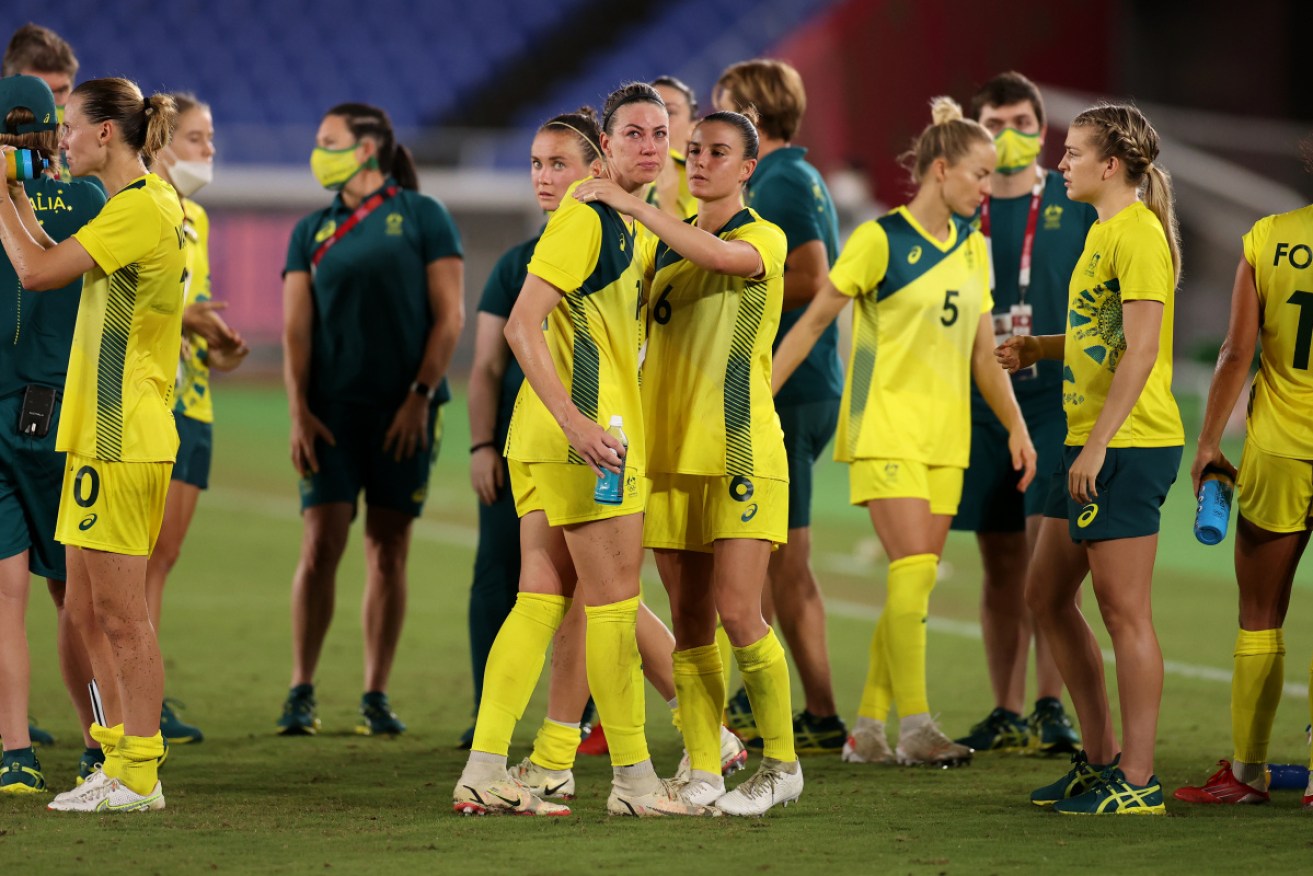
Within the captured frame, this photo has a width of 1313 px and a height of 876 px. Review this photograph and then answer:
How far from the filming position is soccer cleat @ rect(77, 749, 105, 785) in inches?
221

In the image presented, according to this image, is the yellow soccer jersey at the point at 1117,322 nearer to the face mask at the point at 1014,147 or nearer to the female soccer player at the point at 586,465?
the female soccer player at the point at 586,465

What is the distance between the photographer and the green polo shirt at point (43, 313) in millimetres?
5633

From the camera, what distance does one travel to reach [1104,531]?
5137mm

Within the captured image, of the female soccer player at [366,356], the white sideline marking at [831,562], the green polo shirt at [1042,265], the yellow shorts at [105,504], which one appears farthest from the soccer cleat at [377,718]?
the white sideline marking at [831,562]

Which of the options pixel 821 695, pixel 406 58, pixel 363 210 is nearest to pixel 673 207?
pixel 363 210

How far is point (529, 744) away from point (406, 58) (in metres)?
22.6

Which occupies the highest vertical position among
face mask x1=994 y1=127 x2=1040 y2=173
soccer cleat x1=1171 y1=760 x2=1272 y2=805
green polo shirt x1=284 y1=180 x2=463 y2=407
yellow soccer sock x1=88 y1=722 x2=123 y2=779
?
face mask x1=994 y1=127 x2=1040 y2=173

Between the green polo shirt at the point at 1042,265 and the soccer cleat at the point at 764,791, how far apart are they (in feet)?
6.75

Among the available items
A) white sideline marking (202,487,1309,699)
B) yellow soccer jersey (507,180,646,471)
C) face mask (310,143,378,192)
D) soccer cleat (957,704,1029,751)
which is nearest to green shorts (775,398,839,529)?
soccer cleat (957,704,1029,751)

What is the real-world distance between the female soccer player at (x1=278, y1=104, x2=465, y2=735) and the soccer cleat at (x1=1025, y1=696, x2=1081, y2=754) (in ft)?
A: 8.01

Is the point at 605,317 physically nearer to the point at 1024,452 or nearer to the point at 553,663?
the point at 553,663

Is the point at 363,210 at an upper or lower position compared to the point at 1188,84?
lower

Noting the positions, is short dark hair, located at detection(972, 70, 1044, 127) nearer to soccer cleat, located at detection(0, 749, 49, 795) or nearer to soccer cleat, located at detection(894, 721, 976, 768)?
soccer cleat, located at detection(894, 721, 976, 768)

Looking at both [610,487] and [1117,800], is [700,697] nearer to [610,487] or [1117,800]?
[610,487]
